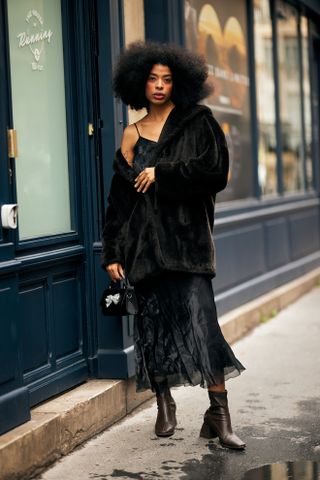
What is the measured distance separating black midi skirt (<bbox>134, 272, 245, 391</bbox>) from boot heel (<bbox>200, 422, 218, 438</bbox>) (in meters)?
0.25

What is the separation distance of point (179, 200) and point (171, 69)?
0.71 m

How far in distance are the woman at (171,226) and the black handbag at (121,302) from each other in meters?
0.07

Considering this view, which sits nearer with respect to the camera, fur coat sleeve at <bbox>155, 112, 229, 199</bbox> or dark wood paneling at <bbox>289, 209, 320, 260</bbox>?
fur coat sleeve at <bbox>155, 112, 229, 199</bbox>

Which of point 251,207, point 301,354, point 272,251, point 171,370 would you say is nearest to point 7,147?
point 171,370

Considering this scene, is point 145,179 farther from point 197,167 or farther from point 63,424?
point 63,424

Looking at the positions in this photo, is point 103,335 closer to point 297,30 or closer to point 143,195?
point 143,195

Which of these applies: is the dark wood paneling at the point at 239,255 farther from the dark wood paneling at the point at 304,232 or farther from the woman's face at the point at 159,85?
the woman's face at the point at 159,85

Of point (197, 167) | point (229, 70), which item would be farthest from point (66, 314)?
point (229, 70)

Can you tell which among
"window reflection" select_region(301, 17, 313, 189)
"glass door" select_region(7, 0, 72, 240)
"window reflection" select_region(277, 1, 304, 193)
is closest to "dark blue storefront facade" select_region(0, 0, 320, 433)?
"glass door" select_region(7, 0, 72, 240)

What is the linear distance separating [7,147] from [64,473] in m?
1.60

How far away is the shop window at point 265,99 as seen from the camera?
31.9 ft

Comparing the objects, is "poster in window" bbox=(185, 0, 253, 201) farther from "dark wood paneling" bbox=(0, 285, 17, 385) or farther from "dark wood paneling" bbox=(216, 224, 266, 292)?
"dark wood paneling" bbox=(0, 285, 17, 385)

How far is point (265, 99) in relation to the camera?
1001cm

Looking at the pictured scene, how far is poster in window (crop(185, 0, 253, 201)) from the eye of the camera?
8164 mm
